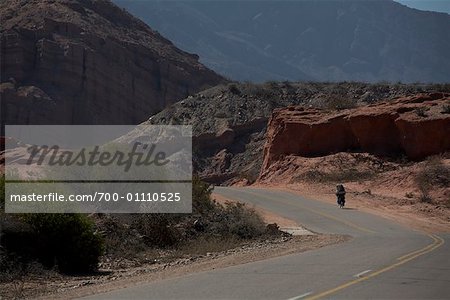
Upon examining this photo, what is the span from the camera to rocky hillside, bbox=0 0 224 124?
8500cm

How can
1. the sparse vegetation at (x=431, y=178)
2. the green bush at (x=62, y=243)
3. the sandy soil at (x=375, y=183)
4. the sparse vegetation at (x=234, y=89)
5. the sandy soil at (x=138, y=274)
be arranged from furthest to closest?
the sparse vegetation at (x=234, y=89)
the sparse vegetation at (x=431, y=178)
the sandy soil at (x=375, y=183)
the green bush at (x=62, y=243)
the sandy soil at (x=138, y=274)

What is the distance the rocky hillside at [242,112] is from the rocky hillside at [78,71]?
1576 cm

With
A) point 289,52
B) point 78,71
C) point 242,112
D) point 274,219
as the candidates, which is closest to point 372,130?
point 274,219

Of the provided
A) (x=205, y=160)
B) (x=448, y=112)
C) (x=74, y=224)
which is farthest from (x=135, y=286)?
(x=205, y=160)

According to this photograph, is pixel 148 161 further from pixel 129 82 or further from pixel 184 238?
pixel 129 82

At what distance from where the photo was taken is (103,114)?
289ft

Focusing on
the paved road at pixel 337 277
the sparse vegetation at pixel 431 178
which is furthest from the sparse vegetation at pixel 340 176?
the paved road at pixel 337 277

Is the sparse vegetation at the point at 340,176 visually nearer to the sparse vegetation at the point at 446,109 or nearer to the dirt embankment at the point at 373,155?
the dirt embankment at the point at 373,155

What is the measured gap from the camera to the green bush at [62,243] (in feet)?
58.4

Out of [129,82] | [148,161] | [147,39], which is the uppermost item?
[147,39]

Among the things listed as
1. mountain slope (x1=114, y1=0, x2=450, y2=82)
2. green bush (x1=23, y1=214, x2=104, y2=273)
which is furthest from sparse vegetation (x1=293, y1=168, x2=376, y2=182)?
mountain slope (x1=114, y1=0, x2=450, y2=82)

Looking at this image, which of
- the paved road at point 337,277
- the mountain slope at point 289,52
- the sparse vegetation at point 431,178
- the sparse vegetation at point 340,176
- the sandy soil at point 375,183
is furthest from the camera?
the mountain slope at point 289,52

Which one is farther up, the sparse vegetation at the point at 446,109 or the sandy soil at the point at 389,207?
the sparse vegetation at the point at 446,109

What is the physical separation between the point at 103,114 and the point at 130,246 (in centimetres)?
6835
